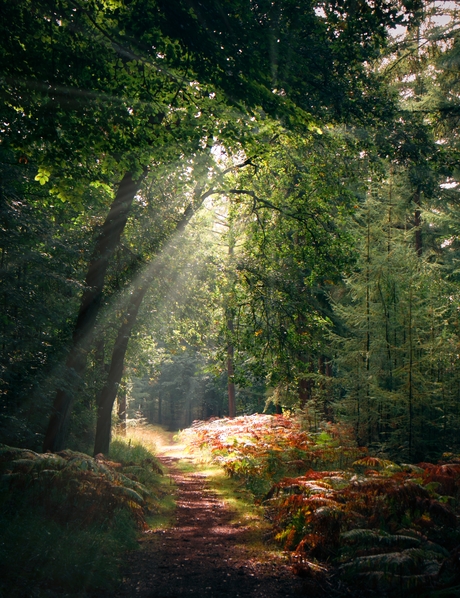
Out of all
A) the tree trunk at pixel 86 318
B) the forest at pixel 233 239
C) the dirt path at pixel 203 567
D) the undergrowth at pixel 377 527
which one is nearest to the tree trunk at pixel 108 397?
the forest at pixel 233 239

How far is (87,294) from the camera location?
9891 mm

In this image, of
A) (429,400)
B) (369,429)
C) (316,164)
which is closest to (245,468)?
(369,429)

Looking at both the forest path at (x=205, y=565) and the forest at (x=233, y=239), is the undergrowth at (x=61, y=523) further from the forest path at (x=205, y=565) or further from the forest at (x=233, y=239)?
the forest path at (x=205, y=565)

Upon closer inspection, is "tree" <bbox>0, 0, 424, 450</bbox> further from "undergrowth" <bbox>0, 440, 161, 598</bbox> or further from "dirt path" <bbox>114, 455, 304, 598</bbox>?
"dirt path" <bbox>114, 455, 304, 598</bbox>

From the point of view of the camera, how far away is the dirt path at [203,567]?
495cm

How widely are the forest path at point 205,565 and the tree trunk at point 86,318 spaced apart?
3.07m

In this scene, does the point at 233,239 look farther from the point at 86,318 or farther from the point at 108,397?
the point at 108,397

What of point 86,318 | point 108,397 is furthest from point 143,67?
point 108,397

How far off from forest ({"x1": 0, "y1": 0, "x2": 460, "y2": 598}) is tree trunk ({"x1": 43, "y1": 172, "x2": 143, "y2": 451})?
4 centimetres

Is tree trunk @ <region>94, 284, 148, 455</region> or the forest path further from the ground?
tree trunk @ <region>94, 284, 148, 455</region>

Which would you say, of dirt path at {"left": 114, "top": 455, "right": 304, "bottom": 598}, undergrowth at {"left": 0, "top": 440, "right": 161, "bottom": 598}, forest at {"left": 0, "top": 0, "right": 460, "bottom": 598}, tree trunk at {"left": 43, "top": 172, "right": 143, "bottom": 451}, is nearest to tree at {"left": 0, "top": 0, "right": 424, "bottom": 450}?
forest at {"left": 0, "top": 0, "right": 460, "bottom": 598}

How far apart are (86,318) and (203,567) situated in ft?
19.0

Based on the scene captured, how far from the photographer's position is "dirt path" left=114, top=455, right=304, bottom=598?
495 cm

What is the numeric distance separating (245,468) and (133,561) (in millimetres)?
6186
